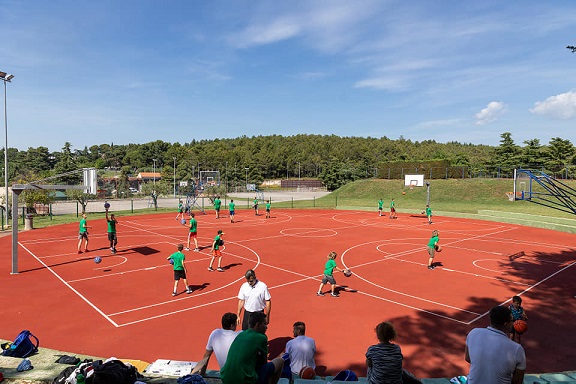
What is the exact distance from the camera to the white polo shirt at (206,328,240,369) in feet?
19.6

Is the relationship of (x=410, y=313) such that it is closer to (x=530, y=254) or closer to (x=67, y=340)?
(x=67, y=340)

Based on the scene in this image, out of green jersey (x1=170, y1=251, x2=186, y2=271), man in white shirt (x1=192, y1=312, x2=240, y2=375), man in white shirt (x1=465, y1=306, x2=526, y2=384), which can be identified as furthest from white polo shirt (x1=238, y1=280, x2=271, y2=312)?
man in white shirt (x1=465, y1=306, x2=526, y2=384)

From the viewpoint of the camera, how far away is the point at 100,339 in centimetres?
945

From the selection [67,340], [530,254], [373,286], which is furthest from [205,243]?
[530,254]

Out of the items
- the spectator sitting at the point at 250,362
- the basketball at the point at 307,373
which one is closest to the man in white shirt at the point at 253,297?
the basketball at the point at 307,373

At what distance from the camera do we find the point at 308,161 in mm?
163750

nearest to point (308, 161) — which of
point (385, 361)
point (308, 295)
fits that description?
point (308, 295)

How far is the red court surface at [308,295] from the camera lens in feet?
30.1

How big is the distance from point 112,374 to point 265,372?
2141mm

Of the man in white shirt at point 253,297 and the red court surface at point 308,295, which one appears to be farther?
the red court surface at point 308,295

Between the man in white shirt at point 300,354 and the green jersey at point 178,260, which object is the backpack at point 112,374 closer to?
the man in white shirt at point 300,354

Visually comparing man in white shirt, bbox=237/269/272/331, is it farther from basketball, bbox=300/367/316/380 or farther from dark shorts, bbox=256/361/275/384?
dark shorts, bbox=256/361/275/384

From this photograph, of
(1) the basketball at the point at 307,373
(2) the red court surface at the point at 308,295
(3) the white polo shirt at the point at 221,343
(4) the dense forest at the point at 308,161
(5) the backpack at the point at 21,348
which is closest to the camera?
(3) the white polo shirt at the point at 221,343

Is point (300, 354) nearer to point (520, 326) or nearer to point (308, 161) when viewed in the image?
point (520, 326)
